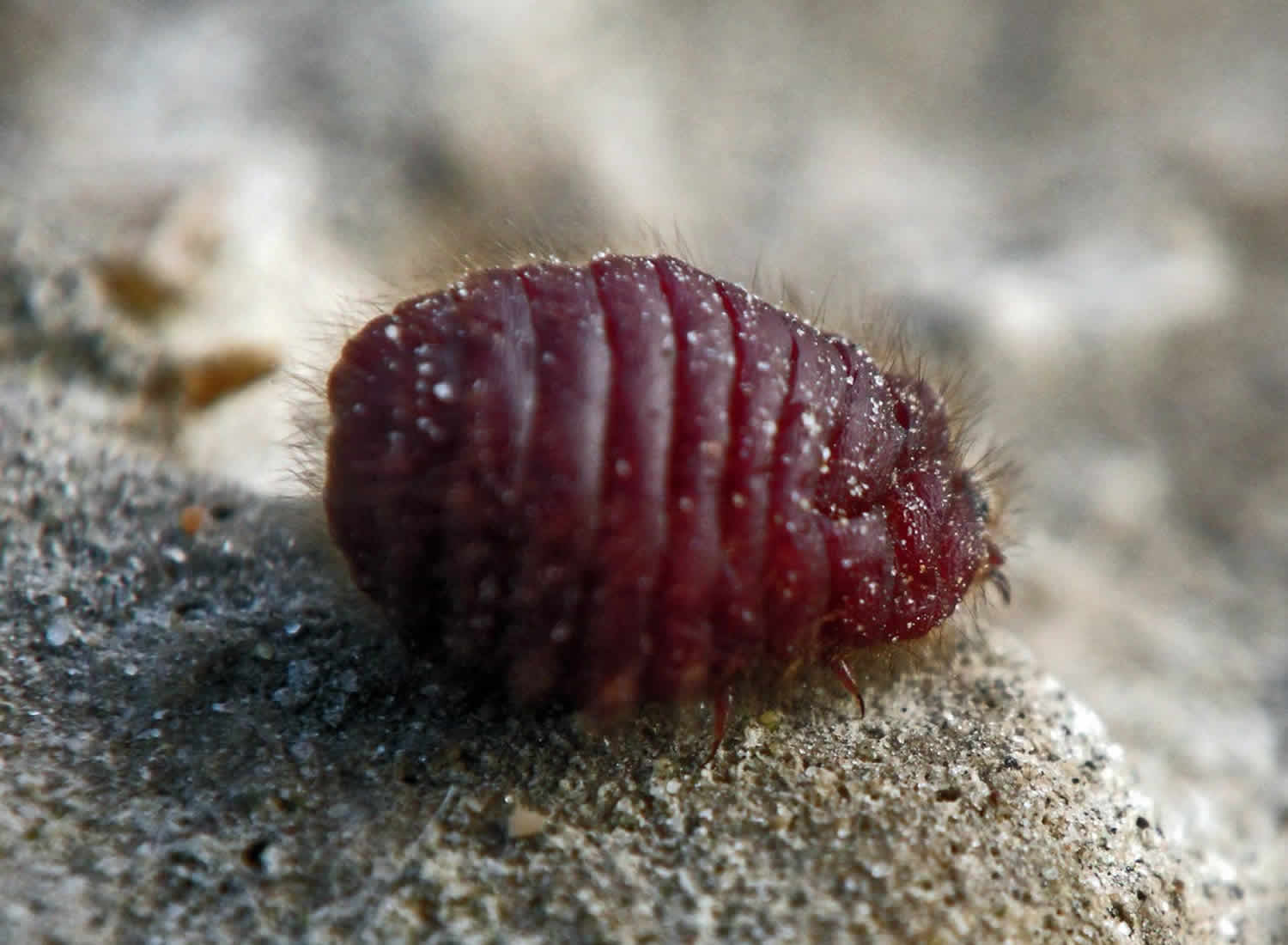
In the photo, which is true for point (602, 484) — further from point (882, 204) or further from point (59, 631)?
point (882, 204)

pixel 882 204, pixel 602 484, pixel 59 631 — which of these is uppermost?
pixel 882 204

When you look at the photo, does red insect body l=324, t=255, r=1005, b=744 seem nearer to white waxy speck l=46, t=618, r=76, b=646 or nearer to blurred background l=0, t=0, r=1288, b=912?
blurred background l=0, t=0, r=1288, b=912

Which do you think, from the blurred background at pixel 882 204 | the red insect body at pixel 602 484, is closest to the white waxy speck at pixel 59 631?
the blurred background at pixel 882 204

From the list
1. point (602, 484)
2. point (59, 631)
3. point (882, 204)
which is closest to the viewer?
point (602, 484)

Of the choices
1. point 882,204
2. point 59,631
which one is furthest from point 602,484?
point 882,204

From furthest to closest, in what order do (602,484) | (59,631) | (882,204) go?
(882,204) → (59,631) → (602,484)

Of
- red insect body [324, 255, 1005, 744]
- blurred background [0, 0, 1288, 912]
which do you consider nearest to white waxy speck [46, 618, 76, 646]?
blurred background [0, 0, 1288, 912]

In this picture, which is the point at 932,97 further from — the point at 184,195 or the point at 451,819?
the point at 451,819
